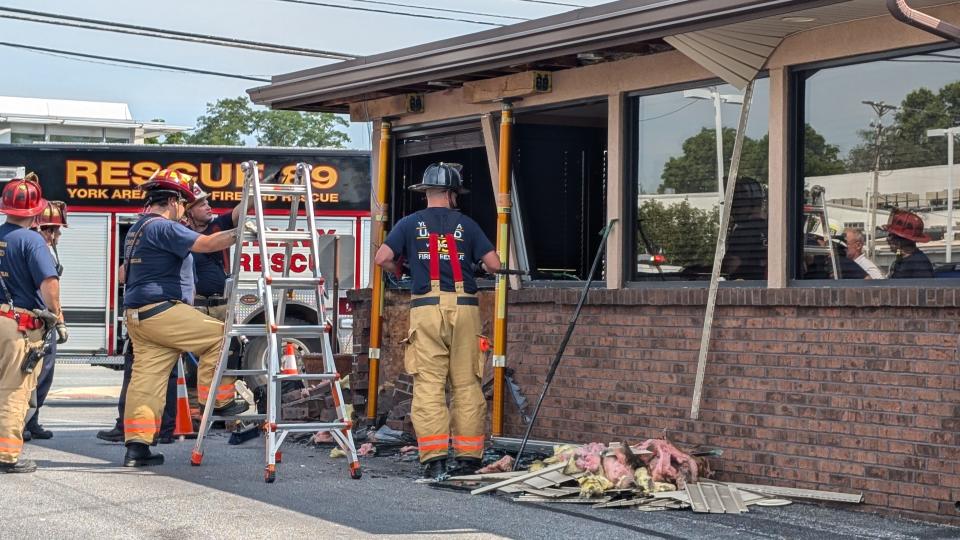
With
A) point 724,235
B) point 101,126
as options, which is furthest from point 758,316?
point 101,126

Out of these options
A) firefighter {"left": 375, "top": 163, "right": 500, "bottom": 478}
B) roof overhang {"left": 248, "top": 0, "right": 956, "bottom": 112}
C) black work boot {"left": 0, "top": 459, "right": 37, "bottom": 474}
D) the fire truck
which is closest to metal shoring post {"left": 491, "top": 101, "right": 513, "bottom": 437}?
roof overhang {"left": 248, "top": 0, "right": 956, "bottom": 112}

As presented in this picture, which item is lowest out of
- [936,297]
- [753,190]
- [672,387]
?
[672,387]

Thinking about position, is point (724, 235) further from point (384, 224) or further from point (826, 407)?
point (384, 224)

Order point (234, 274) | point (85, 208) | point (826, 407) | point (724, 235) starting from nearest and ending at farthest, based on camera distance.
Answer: point (826, 407), point (724, 235), point (234, 274), point (85, 208)

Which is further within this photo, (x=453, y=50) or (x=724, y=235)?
(x=453, y=50)

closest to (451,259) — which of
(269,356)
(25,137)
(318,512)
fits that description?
(269,356)

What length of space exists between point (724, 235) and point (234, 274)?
3402 mm

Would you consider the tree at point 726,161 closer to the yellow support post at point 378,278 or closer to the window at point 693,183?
the window at point 693,183

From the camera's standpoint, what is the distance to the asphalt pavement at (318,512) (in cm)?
700

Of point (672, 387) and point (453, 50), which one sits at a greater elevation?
point (453, 50)

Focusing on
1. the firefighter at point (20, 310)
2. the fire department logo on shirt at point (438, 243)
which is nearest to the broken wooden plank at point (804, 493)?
the fire department logo on shirt at point (438, 243)

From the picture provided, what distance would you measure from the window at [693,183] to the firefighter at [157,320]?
302 cm

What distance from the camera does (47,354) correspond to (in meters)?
11.6

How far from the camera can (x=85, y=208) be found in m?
16.8
